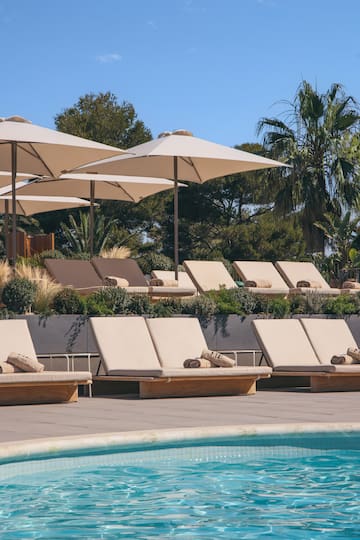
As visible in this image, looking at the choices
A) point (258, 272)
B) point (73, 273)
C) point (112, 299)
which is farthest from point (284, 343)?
point (258, 272)

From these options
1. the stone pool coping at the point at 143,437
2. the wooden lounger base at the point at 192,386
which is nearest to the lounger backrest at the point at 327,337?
the wooden lounger base at the point at 192,386

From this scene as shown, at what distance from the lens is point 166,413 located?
362 inches

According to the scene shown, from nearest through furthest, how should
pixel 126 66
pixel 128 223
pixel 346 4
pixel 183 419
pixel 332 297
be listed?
pixel 183 419 < pixel 332 297 < pixel 346 4 < pixel 126 66 < pixel 128 223

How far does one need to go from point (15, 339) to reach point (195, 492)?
14.9 feet

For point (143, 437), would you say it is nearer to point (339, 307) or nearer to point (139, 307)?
point (139, 307)

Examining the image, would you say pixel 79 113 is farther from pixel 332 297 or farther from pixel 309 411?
pixel 309 411

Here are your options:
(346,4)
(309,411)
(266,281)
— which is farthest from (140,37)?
(309,411)

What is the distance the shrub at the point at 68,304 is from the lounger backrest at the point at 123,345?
980 mm

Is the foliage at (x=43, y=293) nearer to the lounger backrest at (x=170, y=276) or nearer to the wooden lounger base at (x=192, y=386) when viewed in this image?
the wooden lounger base at (x=192, y=386)

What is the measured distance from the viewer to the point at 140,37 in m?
25.3

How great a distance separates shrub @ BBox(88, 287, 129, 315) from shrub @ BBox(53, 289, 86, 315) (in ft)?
1.53

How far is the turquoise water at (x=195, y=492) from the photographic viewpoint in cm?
546

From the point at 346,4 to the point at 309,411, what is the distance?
1265 cm

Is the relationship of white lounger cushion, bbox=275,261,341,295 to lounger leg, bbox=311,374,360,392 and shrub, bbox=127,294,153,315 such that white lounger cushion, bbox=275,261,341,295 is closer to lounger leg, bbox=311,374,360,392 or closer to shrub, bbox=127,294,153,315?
shrub, bbox=127,294,153,315
